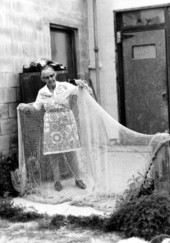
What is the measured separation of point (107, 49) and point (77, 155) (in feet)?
11.2

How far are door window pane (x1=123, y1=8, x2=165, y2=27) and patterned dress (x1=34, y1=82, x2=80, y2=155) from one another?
3.11 m

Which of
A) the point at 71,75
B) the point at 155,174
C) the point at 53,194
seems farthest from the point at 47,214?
the point at 71,75

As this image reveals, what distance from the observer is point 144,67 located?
28.9 ft

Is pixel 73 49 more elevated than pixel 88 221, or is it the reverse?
pixel 73 49

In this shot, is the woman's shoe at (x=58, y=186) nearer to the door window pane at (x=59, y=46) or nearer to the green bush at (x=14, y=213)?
the green bush at (x=14, y=213)

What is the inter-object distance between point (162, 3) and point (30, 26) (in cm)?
257

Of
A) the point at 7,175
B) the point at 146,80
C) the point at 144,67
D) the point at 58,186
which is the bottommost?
the point at 58,186

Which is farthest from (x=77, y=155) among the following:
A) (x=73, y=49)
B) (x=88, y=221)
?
(x=73, y=49)

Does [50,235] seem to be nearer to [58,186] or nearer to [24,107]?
[58,186]

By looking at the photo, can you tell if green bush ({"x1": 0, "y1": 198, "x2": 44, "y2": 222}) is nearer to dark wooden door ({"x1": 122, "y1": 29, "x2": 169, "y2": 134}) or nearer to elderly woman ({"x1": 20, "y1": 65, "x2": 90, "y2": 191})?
elderly woman ({"x1": 20, "y1": 65, "x2": 90, "y2": 191})

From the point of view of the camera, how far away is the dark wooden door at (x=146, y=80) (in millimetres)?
8688

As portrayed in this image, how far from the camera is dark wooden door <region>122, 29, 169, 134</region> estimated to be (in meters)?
8.69

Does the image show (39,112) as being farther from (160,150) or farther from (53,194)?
(160,150)

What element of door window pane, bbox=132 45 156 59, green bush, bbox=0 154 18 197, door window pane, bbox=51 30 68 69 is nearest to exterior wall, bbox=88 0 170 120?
door window pane, bbox=132 45 156 59
